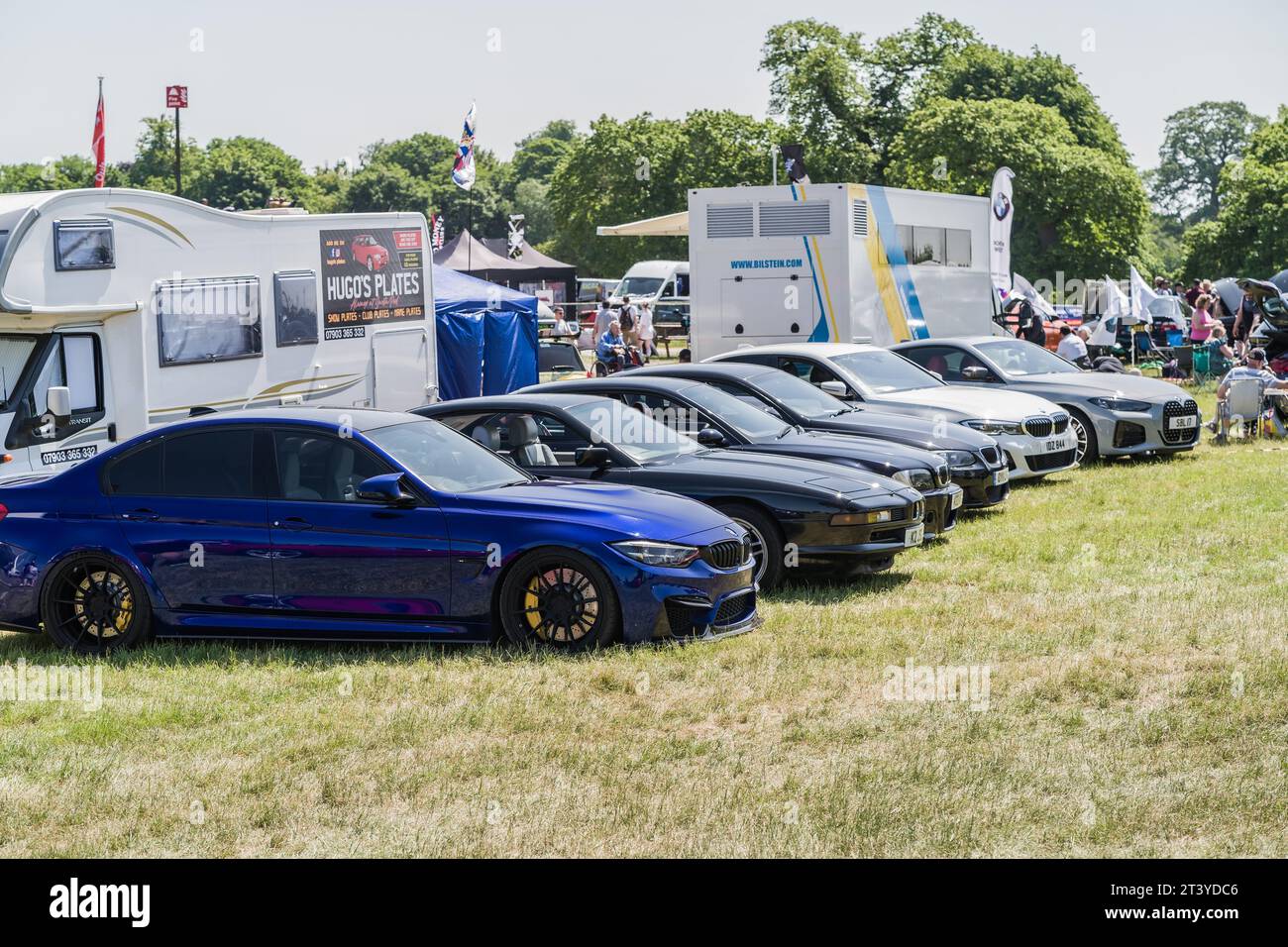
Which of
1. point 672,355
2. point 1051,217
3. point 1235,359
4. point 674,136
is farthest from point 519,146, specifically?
point 1235,359

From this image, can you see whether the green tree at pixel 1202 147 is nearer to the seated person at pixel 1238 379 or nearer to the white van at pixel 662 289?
the white van at pixel 662 289

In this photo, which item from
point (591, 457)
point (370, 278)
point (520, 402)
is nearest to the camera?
point (591, 457)

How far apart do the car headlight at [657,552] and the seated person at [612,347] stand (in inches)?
766

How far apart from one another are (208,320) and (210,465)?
5705mm

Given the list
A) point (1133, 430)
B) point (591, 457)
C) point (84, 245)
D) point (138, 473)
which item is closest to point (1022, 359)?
point (1133, 430)

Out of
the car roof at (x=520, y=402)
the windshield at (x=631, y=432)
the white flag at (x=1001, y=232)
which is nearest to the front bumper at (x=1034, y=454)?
the windshield at (x=631, y=432)

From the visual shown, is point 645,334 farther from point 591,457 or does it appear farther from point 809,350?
point 591,457

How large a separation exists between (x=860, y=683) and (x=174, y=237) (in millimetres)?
8668

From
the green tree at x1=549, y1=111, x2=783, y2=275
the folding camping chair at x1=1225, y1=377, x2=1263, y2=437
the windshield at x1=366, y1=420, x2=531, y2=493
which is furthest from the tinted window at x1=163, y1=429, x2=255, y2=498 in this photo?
the green tree at x1=549, y1=111, x2=783, y2=275

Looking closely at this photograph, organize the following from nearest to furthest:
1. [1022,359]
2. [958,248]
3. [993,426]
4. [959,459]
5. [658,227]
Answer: [959,459], [993,426], [1022,359], [958,248], [658,227]

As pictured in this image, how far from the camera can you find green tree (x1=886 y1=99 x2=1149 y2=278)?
55.6 metres

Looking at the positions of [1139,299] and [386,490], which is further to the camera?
[1139,299]

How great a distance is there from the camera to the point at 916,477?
11.6 m
